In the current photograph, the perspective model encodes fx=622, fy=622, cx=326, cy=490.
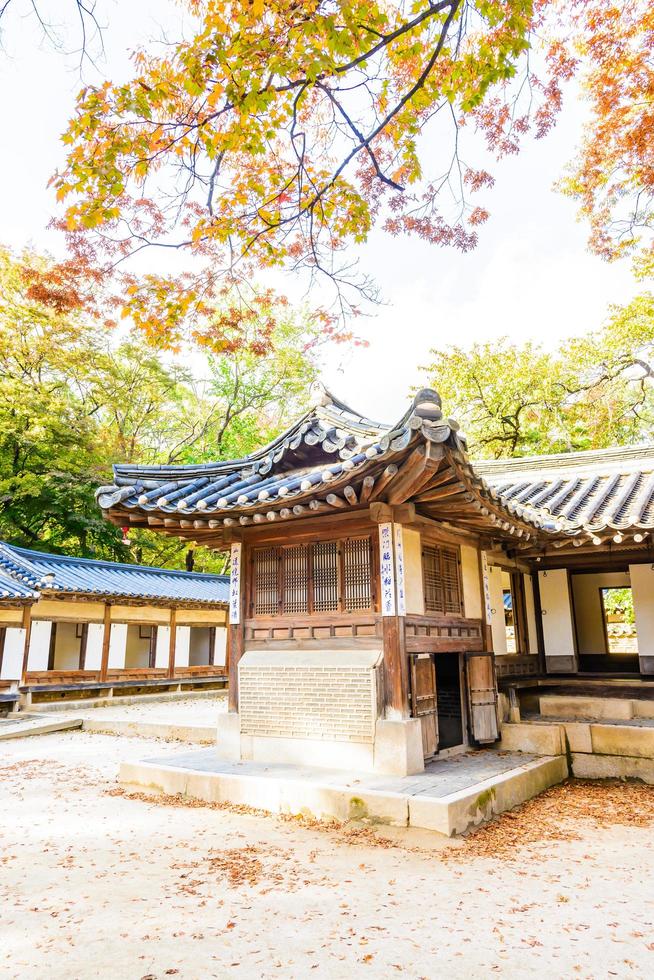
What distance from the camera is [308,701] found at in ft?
27.3

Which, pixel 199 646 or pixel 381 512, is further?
pixel 199 646

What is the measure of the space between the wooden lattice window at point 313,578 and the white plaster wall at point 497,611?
3346 millimetres

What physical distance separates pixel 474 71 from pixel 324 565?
19.2ft

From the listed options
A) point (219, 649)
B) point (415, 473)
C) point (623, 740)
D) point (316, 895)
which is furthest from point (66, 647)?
point (316, 895)

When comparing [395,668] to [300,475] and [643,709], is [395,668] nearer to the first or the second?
[300,475]

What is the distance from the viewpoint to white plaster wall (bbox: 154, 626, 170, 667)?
21994mm

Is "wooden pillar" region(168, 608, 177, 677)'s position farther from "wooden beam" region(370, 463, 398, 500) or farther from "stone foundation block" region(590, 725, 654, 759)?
"wooden beam" region(370, 463, 398, 500)

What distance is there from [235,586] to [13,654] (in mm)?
11006

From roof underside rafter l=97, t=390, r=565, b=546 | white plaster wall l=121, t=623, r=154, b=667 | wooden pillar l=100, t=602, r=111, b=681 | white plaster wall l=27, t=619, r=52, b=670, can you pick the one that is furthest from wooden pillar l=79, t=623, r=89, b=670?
roof underside rafter l=97, t=390, r=565, b=546

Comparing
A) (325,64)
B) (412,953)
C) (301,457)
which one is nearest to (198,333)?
(301,457)

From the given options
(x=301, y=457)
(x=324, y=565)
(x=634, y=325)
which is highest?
(x=634, y=325)

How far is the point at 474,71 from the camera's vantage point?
5.26 metres

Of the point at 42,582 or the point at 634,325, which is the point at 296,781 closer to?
the point at 42,582

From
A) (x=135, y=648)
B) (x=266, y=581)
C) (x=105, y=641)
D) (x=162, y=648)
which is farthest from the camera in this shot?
(x=135, y=648)
